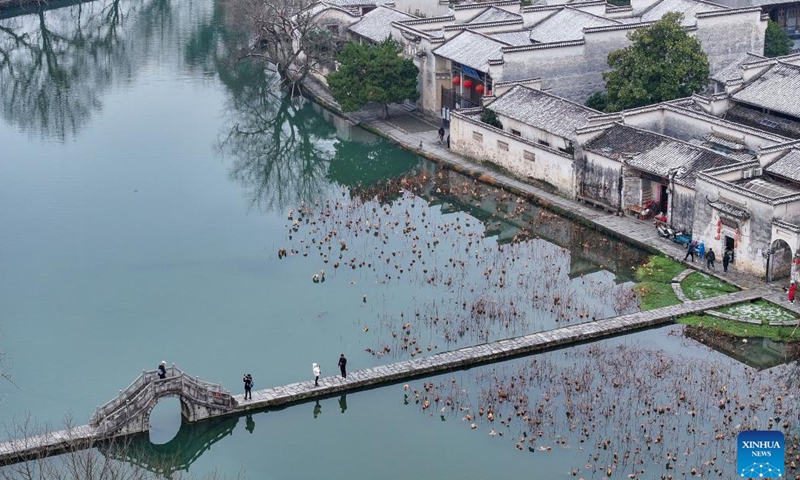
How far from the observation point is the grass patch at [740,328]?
42.8 m

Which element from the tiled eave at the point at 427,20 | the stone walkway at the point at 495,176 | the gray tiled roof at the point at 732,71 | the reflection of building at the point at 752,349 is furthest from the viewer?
the tiled eave at the point at 427,20

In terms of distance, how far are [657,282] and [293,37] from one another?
130 ft

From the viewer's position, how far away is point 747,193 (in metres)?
46.6

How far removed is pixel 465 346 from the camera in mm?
42656

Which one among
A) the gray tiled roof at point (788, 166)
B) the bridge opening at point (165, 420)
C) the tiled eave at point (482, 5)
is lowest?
the bridge opening at point (165, 420)

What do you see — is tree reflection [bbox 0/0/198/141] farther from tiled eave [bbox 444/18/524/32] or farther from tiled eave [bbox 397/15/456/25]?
tiled eave [bbox 444/18/524/32]

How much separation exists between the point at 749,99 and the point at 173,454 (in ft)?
114

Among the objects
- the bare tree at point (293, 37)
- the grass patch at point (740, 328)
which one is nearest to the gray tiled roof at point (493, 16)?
the bare tree at point (293, 37)

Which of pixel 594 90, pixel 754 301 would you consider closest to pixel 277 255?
pixel 754 301

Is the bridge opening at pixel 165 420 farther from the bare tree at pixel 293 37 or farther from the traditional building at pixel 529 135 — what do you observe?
the bare tree at pixel 293 37

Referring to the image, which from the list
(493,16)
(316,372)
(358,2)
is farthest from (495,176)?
(358,2)

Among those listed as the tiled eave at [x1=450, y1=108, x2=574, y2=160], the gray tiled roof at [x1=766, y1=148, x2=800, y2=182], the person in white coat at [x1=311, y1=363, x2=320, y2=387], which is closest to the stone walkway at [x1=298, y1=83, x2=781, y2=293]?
the tiled eave at [x1=450, y1=108, x2=574, y2=160]

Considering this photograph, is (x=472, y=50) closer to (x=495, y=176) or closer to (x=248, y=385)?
(x=495, y=176)

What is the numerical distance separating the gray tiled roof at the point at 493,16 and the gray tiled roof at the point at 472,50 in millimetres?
4999
